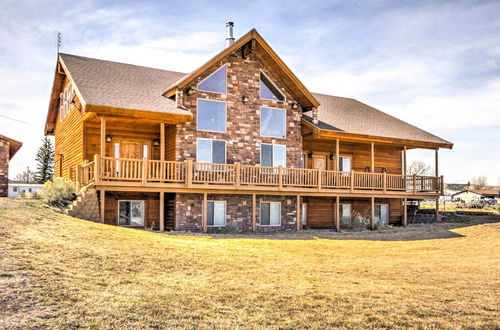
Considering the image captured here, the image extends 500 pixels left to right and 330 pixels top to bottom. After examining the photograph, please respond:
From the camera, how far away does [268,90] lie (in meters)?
23.8

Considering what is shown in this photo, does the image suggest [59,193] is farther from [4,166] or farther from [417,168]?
[417,168]

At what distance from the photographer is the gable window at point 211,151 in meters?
21.6

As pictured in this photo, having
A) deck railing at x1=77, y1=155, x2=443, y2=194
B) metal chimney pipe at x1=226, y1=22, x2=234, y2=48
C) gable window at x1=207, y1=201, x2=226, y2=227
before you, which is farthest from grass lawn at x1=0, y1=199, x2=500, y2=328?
metal chimney pipe at x1=226, y1=22, x2=234, y2=48

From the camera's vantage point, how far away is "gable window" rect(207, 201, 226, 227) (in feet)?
71.3

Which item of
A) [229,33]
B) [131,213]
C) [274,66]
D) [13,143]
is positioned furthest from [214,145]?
[13,143]

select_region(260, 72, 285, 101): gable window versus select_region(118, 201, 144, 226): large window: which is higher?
select_region(260, 72, 285, 101): gable window

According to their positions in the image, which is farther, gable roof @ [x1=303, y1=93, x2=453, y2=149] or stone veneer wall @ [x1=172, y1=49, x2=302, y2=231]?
gable roof @ [x1=303, y1=93, x2=453, y2=149]

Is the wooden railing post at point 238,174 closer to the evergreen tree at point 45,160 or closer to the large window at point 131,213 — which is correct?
the large window at point 131,213

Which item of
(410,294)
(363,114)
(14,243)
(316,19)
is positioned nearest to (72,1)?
(316,19)

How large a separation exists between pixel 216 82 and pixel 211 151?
3222 mm

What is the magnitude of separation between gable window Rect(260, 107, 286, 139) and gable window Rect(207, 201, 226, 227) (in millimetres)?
4028

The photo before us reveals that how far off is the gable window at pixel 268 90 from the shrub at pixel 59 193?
9.82 meters

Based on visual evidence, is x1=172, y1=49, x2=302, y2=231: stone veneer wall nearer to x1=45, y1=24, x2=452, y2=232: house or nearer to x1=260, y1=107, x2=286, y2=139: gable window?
x1=45, y1=24, x2=452, y2=232: house

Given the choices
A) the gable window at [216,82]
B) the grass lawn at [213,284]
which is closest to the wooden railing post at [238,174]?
the gable window at [216,82]
